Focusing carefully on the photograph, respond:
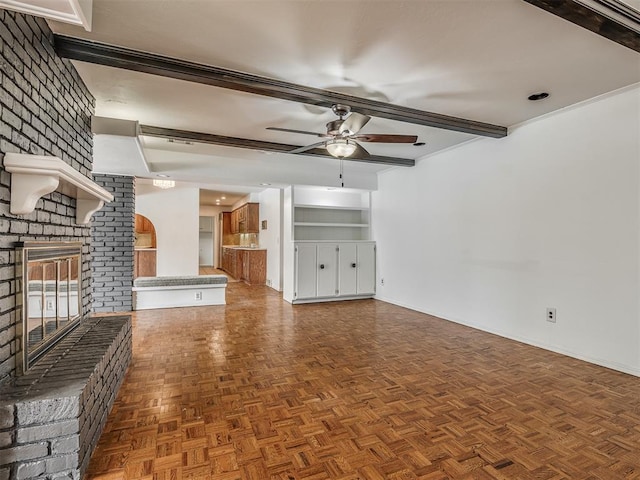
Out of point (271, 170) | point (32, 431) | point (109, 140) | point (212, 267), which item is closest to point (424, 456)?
point (32, 431)

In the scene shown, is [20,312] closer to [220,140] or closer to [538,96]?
[220,140]

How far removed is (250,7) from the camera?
1.95 meters

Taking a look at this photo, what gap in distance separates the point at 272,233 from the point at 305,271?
2143mm

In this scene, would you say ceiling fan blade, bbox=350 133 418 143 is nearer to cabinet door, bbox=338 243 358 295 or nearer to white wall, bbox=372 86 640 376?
white wall, bbox=372 86 640 376

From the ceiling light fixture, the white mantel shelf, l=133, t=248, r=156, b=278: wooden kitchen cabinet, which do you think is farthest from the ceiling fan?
l=133, t=248, r=156, b=278: wooden kitchen cabinet

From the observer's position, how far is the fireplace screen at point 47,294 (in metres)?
1.73

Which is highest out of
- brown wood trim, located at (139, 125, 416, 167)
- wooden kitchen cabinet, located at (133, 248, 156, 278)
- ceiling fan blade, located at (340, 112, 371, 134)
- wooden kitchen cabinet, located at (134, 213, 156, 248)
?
brown wood trim, located at (139, 125, 416, 167)

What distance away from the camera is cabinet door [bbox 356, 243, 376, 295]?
641cm

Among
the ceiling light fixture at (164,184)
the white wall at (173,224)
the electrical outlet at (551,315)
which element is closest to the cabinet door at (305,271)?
the white wall at (173,224)

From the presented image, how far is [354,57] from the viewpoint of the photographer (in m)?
2.46

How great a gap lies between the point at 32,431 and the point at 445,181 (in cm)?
489

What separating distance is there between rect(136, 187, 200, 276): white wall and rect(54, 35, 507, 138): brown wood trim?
461 cm

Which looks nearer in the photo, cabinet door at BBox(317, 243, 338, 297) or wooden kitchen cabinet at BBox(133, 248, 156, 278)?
cabinet door at BBox(317, 243, 338, 297)

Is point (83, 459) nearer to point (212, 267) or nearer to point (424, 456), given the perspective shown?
point (424, 456)
